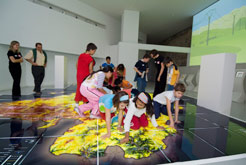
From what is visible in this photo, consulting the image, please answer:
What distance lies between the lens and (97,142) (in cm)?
161

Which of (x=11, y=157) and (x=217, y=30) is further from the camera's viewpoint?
(x=217, y=30)

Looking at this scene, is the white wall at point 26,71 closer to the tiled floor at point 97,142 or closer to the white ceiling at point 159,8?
the tiled floor at point 97,142

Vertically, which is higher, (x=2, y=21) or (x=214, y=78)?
(x=2, y=21)

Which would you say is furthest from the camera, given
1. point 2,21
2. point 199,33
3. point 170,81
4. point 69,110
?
point 199,33

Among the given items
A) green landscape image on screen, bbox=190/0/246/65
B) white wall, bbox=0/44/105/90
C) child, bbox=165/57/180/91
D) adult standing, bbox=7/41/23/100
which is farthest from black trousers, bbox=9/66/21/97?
green landscape image on screen, bbox=190/0/246/65

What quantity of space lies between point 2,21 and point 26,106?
148 inches

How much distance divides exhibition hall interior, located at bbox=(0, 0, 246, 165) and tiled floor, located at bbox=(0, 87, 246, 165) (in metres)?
0.01

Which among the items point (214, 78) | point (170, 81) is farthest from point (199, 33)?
point (170, 81)

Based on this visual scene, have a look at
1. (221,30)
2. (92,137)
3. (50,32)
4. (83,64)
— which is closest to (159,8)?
(221,30)

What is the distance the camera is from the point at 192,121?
2.48 meters

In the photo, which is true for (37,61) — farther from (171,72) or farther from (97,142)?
(171,72)

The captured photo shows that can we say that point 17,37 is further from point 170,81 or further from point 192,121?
point 192,121

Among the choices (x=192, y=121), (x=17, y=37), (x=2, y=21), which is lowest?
(x=192, y=121)

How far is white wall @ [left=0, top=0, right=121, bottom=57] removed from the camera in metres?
4.93
